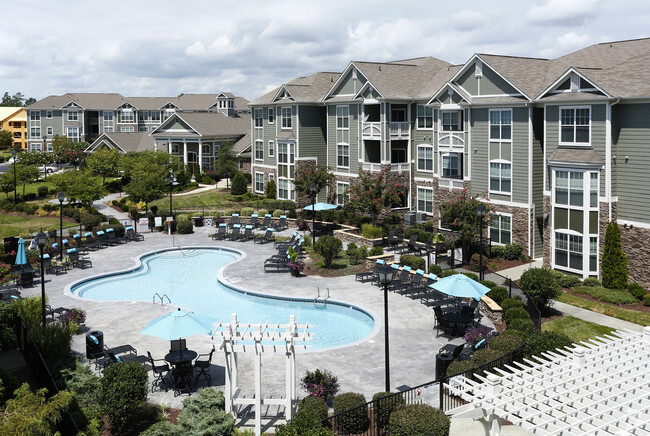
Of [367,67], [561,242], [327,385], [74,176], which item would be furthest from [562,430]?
[74,176]

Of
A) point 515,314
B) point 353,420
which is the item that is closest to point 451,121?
point 515,314

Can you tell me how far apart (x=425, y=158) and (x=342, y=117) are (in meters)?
8.20

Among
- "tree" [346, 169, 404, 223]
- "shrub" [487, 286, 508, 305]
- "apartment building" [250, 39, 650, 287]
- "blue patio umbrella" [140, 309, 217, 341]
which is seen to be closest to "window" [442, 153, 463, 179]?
"apartment building" [250, 39, 650, 287]

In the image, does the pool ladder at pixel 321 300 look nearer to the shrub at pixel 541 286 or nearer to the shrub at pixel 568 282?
the shrub at pixel 541 286

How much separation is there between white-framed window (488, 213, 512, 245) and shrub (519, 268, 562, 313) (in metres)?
10.9

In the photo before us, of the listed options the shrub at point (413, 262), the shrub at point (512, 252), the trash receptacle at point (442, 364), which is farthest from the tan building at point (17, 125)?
the trash receptacle at point (442, 364)

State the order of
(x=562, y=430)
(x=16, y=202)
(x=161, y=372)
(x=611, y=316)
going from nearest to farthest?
1. (x=562, y=430)
2. (x=161, y=372)
3. (x=611, y=316)
4. (x=16, y=202)

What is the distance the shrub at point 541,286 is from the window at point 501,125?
1313 centimetres

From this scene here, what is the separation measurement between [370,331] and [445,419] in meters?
10.2

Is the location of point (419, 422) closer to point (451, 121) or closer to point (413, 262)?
point (413, 262)

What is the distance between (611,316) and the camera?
81.6 feet

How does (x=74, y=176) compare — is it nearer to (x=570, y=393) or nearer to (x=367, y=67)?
(x=367, y=67)

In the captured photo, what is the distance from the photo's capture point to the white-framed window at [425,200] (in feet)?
147

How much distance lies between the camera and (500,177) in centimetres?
3647
